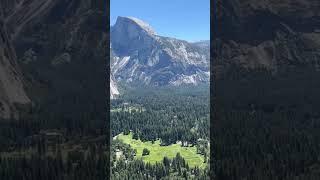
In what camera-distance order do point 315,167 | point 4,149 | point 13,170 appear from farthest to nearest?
point 315,167 < point 4,149 < point 13,170

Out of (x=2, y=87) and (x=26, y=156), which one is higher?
(x=2, y=87)

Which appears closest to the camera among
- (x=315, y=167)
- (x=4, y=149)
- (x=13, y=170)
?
(x=13, y=170)

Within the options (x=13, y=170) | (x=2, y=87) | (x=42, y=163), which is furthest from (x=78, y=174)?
(x=2, y=87)

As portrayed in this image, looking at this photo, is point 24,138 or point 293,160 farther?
point 293,160

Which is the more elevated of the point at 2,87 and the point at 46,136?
the point at 2,87

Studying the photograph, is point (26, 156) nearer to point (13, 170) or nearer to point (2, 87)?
point (13, 170)

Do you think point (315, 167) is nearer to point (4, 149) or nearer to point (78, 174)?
point (78, 174)

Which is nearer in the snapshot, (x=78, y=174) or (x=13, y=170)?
(x=13, y=170)

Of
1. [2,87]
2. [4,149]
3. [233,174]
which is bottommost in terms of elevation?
[233,174]

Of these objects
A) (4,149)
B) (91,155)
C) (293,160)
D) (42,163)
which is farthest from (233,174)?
(4,149)
